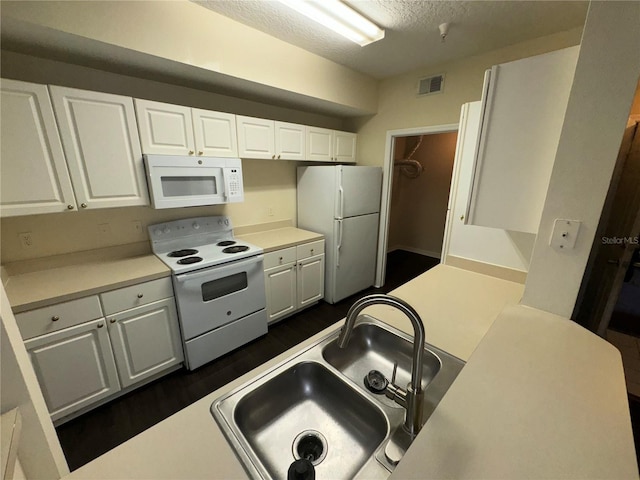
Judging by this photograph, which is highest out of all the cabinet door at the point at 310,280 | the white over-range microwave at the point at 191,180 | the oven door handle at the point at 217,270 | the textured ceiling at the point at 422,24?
the textured ceiling at the point at 422,24

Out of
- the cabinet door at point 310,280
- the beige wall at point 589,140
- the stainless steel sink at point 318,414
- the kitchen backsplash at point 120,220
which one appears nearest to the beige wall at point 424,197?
the cabinet door at point 310,280

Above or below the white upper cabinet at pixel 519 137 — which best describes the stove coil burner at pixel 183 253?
below

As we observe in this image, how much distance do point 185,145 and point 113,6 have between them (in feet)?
2.59

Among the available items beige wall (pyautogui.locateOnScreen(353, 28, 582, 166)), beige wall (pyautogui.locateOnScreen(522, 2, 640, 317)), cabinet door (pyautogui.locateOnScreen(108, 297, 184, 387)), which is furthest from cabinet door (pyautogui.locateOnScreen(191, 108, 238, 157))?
beige wall (pyautogui.locateOnScreen(522, 2, 640, 317))

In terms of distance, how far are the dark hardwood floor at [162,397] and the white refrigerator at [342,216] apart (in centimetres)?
52

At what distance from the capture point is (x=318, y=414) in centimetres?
93

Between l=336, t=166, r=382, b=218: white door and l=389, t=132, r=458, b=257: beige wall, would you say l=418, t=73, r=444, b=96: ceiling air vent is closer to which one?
l=336, t=166, r=382, b=218: white door

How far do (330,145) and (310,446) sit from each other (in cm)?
277

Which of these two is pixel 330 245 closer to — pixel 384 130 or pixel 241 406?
pixel 384 130

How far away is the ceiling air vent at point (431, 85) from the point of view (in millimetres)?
2525

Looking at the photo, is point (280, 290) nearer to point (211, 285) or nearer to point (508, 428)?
point (211, 285)

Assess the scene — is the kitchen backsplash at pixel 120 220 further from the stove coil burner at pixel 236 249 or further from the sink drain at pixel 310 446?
the sink drain at pixel 310 446

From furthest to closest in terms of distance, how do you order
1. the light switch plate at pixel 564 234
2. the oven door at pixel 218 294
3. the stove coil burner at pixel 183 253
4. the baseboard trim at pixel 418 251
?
the baseboard trim at pixel 418 251, the stove coil burner at pixel 183 253, the oven door at pixel 218 294, the light switch plate at pixel 564 234

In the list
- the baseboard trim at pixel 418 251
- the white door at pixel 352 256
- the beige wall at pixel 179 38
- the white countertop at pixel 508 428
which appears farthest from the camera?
the baseboard trim at pixel 418 251
